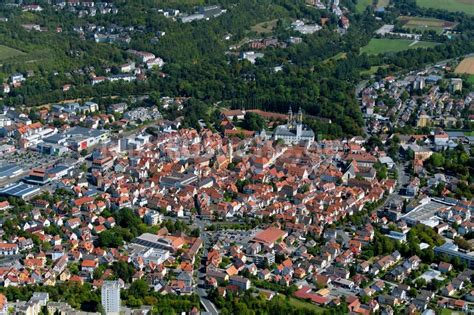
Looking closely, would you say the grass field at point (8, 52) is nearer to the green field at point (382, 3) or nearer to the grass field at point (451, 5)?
the green field at point (382, 3)

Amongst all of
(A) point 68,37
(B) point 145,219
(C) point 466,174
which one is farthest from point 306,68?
(B) point 145,219

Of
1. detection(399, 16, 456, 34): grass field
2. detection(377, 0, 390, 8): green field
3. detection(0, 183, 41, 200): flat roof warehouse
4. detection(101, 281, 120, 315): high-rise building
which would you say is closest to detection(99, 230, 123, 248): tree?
detection(101, 281, 120, 315): high-rise building

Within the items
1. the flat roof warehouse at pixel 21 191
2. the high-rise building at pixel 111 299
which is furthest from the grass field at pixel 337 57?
the high-rise building at pixel 111 299

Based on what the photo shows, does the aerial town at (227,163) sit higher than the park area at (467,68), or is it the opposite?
the aerial town at (227,163)

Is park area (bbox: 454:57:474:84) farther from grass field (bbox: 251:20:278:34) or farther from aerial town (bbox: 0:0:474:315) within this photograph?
grass field (bbox: 251:20:278:34)

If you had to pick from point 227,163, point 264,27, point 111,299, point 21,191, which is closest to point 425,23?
point 264,27

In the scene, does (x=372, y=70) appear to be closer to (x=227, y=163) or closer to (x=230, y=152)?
(x=230, y=152)
